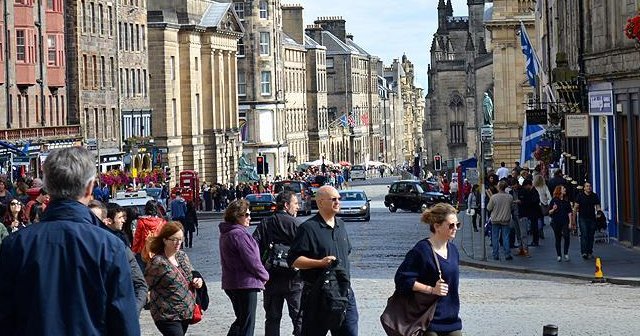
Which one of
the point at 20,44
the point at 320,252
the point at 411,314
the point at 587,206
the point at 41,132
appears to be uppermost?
the point at 20,44

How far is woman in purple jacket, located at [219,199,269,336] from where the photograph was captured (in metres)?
17.0

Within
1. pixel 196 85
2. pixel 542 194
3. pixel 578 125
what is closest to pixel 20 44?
pixel 542 194

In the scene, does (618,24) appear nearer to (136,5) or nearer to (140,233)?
(140,233)

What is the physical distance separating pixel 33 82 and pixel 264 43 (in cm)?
6755

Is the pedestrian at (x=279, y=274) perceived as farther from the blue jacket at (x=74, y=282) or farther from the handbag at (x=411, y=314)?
the blue jacket at (x=74, y=282)

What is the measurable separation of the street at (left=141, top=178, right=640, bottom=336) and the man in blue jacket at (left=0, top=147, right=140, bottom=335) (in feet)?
39.8

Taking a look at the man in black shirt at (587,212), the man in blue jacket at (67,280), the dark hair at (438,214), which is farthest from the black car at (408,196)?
the man in blue jacket at (67,280)

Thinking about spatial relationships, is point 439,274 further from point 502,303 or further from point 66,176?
point 502,303

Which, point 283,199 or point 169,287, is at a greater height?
point 283,199

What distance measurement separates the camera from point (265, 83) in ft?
444

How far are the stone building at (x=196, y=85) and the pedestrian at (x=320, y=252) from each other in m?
86.6

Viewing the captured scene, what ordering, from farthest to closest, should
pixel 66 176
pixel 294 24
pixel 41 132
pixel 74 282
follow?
pixel 294 24 < pixel 41 132 < pixel 66 176 < pixel 74 282

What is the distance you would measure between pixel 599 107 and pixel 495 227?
22.1 ft

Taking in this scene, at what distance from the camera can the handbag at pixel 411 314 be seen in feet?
41.3
